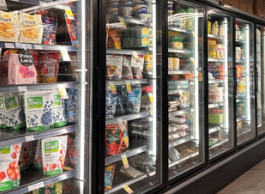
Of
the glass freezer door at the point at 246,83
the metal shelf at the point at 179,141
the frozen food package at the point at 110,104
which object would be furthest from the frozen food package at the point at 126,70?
the glass freezer door at the point at 246,83

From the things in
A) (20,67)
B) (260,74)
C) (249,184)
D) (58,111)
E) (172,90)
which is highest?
(260,74)

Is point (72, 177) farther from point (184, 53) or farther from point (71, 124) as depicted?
point (184, 53)

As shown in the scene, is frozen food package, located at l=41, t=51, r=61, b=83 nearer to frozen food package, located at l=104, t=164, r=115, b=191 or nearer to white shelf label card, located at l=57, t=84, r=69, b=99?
white shelf label card, located at l=57, t=84, r=69, b=99

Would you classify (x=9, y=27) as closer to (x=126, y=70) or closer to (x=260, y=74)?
(x=126, y=70)

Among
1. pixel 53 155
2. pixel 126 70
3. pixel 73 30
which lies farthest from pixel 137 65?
pixel 53 155

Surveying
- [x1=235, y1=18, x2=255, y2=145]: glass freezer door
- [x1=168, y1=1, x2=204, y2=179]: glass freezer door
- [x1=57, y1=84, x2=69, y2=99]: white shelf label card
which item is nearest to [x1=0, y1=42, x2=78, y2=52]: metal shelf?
[x1=57, y1=84, x2=69, y2=99]: white shelf label card

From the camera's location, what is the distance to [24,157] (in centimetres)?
204

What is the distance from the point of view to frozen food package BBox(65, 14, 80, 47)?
2.03 m

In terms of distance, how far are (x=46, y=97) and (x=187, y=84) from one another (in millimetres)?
1827

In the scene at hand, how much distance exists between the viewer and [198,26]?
3.38 meters

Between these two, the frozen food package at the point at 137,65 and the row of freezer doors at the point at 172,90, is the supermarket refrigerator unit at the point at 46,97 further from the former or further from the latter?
the frozen food package at the point at 137,65

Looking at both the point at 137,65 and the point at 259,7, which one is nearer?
the point at 137,65

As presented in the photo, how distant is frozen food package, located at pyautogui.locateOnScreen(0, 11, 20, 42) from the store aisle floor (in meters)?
2.75

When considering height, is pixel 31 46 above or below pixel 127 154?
above
